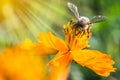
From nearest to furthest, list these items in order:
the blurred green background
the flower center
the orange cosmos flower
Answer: the orange cosmos flower < the flower center < the blurred green background

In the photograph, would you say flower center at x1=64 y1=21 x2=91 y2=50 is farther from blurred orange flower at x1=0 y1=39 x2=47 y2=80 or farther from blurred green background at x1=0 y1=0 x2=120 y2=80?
blurred green background at x1=0 y1=0 x2=120 y2=80

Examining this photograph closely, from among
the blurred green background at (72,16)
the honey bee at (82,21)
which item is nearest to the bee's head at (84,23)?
the honey bee at (82,21)

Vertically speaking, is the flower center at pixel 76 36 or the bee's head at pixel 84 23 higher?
the bee's head at pixel 84 23

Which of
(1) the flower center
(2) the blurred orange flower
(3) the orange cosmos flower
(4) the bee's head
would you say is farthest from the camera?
(4) the bee's head

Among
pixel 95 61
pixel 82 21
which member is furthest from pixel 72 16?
pixel 95 61

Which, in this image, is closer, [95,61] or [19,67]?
[19,67]

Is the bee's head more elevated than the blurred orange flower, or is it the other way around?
the bee's head

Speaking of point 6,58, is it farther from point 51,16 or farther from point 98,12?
point 98,12

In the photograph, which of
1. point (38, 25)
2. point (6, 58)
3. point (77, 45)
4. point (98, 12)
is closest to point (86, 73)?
point (38, 25)

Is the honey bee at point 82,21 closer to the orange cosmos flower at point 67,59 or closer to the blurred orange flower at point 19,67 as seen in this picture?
the orange cosmos flower at point 67,59

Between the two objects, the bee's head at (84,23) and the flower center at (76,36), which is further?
the bee's head at (84,23)

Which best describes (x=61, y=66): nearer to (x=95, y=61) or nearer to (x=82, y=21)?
(x=95, y=61)

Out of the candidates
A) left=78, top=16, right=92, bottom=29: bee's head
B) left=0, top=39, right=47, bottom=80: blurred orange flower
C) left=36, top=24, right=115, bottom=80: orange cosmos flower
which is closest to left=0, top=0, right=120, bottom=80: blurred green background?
left=78, top=16, right=92, bottom=29: bee's head
